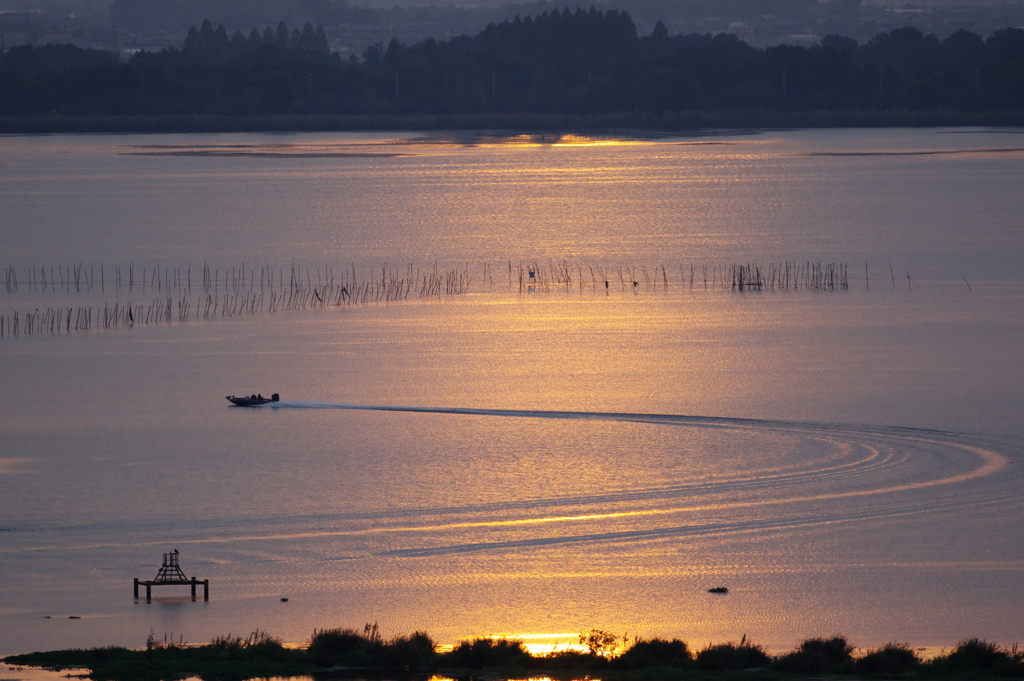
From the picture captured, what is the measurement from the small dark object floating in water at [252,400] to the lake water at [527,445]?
1.62 ft

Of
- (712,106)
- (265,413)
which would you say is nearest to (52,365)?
(265,413)

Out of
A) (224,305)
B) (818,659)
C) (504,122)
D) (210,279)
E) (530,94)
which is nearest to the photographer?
(818,659)

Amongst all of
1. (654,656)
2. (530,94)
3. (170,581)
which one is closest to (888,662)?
(654,656)

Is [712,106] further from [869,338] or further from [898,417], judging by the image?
[898,417]

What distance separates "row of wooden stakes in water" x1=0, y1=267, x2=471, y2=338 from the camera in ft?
171

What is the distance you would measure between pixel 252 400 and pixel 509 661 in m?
21.5

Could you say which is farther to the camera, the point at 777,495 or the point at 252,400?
the point at 252,400

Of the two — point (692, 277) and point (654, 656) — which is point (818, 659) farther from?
point (692, 277)

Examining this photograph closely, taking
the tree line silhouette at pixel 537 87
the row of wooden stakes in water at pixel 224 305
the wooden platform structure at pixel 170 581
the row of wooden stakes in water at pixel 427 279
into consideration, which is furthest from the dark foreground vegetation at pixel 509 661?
the tree line silhouette at pixel 537 87

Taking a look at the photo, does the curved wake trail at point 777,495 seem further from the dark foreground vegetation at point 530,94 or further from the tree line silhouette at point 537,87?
the dark foreground vegetation at point 530,94

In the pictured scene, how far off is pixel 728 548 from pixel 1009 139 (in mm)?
159078

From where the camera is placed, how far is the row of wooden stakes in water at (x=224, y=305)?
171 ft

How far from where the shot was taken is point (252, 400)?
128ft

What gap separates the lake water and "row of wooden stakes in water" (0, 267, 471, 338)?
51 cm
